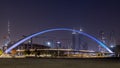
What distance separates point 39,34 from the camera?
180 meters

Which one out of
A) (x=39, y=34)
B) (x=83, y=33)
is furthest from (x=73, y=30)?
(x=39, y=34)

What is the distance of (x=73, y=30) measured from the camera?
187m

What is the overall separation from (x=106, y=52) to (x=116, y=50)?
5.90 metres

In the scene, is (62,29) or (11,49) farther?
(11,49)

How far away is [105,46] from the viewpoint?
655 ft

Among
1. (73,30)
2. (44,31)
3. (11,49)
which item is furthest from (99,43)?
(11,49)

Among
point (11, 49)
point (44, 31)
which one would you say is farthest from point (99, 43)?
point (11, 49)

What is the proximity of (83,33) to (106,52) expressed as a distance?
62.7 ft

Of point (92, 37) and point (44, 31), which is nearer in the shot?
point (44, 31)

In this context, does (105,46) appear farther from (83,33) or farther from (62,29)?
(62,29)

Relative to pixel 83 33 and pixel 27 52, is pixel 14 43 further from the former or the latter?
pixel 83 33

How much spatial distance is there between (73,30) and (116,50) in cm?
2833

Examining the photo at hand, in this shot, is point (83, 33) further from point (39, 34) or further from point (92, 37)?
point (39, 34)

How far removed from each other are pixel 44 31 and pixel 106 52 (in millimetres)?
41242
